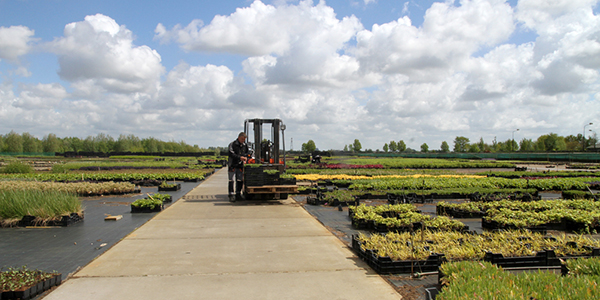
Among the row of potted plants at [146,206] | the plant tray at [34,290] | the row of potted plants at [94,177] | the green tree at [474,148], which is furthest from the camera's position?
the green tree at [474,148]

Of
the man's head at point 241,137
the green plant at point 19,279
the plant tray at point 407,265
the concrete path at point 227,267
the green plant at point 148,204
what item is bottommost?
the concrete path at point 227,267

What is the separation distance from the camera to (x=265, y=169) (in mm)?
13758

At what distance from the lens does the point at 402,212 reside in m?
9.41

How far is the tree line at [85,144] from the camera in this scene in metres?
96.0

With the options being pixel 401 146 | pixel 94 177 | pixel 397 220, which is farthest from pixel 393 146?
pixel 397 220

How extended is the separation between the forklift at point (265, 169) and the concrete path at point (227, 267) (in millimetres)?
3848

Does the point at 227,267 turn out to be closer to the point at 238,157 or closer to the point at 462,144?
the point at 238,157

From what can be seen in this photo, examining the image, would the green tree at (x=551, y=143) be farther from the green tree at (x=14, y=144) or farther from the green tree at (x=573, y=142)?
the green tree at (x=14, y=144)

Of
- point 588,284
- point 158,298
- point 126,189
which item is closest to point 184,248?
point 158,298

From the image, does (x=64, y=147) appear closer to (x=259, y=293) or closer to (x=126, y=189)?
(x=126, y=189)

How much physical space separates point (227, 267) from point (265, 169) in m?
8.01

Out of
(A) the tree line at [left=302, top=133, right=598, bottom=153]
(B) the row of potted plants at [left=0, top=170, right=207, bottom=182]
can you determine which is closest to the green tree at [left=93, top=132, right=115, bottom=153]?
(A) the tree line at [left=302, top=133, right=598, bottom=153]

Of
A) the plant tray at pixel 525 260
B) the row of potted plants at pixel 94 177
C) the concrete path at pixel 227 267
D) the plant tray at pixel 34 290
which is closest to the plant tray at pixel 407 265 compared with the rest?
the concrete path at pixel 227 267

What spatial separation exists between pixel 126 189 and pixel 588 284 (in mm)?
15779
